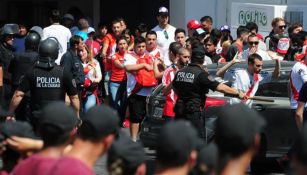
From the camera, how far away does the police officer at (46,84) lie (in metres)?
10.3

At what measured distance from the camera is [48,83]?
1027 centimetres

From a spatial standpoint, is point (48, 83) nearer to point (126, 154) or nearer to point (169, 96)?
point (169, 96)

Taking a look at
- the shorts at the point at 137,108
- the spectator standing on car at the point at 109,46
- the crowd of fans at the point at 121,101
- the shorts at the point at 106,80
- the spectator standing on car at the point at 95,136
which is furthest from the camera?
the spectator standing on car at the point at 109,46

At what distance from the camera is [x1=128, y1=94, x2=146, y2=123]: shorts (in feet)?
45.3

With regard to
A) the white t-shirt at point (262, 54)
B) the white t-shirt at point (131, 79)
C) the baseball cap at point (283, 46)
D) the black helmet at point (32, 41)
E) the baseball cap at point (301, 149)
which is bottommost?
the white t-shirt at point (131, 79)

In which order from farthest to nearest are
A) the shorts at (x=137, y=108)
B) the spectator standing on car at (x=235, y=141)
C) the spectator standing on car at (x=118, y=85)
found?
the spectator standing on car at (x=118, y=85) < the shorts at (x=137, y=108) < the spectator standing on car at (x=235, y=141)

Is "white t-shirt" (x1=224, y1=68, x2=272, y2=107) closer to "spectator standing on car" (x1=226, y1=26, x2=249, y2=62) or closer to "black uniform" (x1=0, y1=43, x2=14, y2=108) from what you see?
"spectator standing on car" (x1=226, y1=26, x2=249, y2=62)

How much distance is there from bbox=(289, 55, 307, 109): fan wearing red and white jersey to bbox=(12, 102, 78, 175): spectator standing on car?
605 cm

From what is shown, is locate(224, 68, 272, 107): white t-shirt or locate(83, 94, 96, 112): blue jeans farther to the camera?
locate(83, 94, 96, 112): blue jeans

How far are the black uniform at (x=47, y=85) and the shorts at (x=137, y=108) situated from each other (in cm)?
344

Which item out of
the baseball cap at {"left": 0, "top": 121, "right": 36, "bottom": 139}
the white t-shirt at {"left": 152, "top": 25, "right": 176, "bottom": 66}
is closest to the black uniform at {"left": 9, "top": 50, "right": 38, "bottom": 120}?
the white t-shirt at {"left": 152, "top": 25, "right": 176, "bottom": 66}

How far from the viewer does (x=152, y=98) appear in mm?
12453

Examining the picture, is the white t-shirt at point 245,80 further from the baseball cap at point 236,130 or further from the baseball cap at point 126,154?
the baseball cap at point 236,130

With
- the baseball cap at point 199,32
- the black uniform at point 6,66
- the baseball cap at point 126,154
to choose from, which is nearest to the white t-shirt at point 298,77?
the black uniform at point 6,66
